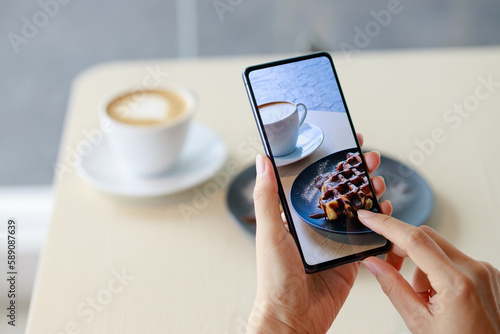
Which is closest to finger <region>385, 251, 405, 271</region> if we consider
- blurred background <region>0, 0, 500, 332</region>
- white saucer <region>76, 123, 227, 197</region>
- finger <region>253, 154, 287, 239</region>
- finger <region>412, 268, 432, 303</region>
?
finger <region>412, 268, 432, 303</region>

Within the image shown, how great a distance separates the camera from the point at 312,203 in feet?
1.92

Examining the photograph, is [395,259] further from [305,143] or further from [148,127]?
[148,127]

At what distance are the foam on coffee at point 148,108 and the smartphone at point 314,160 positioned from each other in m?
0.28

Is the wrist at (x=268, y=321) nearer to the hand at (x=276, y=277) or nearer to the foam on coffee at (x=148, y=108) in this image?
the hand at (x=276, y=277)

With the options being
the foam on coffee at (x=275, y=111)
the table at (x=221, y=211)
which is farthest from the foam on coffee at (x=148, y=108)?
the foam on coffee at (x=275, y=111)

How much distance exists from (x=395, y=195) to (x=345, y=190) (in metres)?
0.19

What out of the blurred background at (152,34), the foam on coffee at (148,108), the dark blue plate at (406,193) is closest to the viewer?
the dark blue plate at (406,193)

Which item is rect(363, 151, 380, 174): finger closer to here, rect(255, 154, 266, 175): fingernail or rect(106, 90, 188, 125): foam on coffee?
rect(255, 154, 266, 175): fingernail

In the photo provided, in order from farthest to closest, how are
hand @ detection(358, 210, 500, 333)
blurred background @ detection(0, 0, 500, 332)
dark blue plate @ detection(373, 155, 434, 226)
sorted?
blurred background @ detection(0, 0, 500, 332), dark blue plate @ detection(373, 155, 434, 226), hand @ detection(358, 210, 500, 333)

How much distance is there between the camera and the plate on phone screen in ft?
2.36

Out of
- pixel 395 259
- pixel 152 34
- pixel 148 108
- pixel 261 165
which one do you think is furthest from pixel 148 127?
pixel 152 34

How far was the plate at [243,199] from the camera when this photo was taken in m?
0.72

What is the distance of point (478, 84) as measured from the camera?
41.3 inches

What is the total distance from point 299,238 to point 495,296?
0.19 meters
